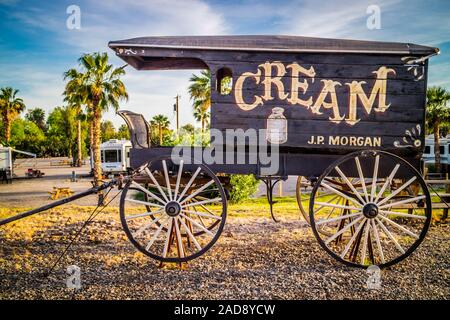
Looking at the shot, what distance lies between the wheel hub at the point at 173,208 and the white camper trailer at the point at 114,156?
87.5 ft

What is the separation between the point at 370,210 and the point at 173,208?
2.77 meters

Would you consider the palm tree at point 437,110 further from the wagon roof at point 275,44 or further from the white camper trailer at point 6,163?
the white camper trailer at point 6,163

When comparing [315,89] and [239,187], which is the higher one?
[315,89]

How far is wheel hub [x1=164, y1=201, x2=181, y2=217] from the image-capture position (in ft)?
13.9

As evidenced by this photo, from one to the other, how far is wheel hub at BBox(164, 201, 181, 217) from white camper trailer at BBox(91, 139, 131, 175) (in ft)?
87.5

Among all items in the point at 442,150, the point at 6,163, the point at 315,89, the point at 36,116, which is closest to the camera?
the point at 315,89

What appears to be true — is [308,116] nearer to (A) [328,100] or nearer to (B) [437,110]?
(A) [328,100]

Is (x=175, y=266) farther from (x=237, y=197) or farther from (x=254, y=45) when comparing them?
(x=237, y=197)

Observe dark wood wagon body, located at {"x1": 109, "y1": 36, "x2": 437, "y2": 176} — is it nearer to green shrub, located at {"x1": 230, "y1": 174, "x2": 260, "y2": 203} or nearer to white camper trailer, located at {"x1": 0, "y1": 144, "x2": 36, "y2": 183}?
green shrub, located at {"x1": 230, "y1": 174, "x2": 260, "y2": 203}

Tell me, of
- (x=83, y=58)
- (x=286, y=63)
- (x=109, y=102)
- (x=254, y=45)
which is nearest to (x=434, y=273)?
Result: (x=286, y=63)

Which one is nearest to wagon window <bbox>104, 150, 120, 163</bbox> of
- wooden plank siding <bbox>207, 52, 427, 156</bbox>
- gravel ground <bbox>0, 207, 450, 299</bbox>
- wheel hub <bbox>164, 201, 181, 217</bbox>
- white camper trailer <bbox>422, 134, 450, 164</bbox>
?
gravel ground <bbox>0, 207, 450, 299</bbox>

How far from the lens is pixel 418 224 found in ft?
23.5

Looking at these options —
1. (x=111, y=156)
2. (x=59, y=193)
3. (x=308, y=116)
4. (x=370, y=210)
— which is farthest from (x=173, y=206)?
(x=111, y=156)

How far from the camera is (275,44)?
164 inches
